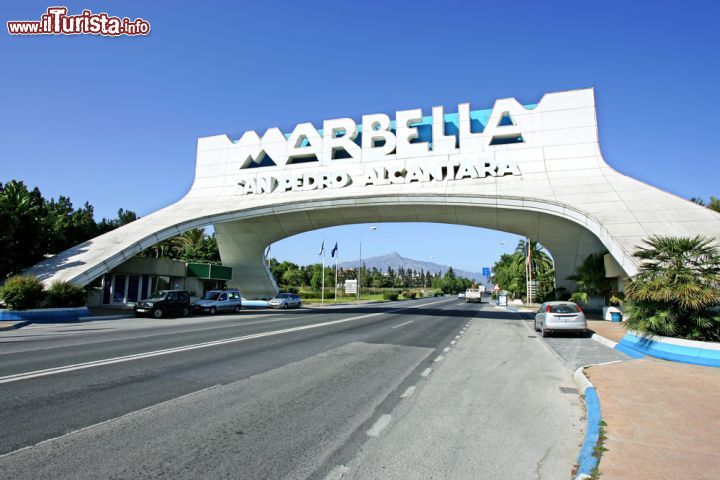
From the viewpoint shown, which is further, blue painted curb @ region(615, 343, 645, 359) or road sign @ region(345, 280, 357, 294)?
road sign @ region(345, 280, 357, 294)

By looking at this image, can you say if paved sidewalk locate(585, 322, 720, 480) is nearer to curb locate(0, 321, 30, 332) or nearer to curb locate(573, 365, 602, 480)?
curb locate(573, 365, 602, 480)

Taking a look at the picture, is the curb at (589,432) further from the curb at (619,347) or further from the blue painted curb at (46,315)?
the blue painted curb at (46,315)

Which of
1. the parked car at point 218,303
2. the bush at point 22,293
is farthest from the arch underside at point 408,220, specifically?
the bush at point 22,293

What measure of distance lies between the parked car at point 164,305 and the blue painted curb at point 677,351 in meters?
24.8

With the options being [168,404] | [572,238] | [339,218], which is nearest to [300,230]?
[339,218]

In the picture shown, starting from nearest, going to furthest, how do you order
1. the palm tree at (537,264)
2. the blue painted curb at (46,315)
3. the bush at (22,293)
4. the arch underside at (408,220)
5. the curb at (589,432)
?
the curb at (589,432) < the blue painted curb at (46,315) < the bush at (22,293) < the arch underside at (408,220) < the palm tree at (537,264)

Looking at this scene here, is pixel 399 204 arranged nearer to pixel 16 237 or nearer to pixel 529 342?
pixel 529 342

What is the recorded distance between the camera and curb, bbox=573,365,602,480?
171 inches

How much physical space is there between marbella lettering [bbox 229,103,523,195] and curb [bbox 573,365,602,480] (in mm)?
26251

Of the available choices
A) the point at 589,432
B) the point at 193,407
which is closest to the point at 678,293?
the point at 589,432

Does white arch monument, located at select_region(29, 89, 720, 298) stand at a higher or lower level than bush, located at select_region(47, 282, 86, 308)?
higher

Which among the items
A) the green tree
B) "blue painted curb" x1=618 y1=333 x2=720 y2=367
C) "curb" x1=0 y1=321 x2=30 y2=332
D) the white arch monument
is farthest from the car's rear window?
the green tree

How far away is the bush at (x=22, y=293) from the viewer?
21.1 meters

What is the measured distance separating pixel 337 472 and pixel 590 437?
10.5 ft
